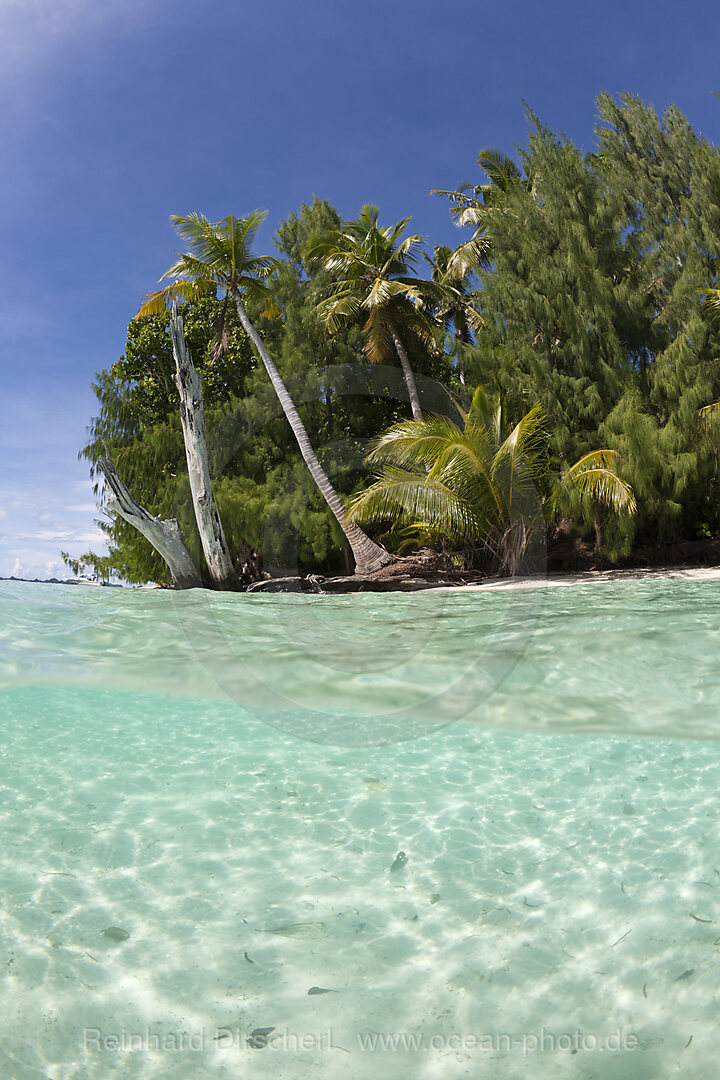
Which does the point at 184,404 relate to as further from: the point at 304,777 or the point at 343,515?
the point at 304,777

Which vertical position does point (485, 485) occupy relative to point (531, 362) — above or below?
below

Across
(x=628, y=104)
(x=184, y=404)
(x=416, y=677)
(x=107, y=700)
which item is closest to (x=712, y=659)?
(x=416, y=677)

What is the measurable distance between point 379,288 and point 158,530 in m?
9.65

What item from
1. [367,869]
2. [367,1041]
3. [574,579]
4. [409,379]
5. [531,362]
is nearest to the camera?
[367,1041]

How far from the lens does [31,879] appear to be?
8.52 ft

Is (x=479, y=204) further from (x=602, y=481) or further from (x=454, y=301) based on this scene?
(x=602, y=481)

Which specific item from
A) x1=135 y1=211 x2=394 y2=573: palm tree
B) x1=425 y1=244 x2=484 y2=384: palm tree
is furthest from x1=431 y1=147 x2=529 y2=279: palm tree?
x1=135 y1=211 x2=394 y2=573: palm tree

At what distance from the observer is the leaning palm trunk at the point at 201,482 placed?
16.2 metres

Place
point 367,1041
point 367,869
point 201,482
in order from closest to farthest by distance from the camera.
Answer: point 367,1041
point 367,869
point 201,482

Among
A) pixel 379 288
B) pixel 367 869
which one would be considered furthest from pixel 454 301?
pixel 367 869

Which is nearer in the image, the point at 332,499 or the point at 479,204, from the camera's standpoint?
the point at 332,499

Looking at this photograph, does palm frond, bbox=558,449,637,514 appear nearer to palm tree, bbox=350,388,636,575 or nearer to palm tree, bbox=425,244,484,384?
palm tree, bbox=350,388,636,575

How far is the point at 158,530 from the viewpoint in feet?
52.4

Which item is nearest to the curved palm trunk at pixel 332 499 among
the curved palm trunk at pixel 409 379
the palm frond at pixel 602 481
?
the curved palm trunk at pixel 409 379
